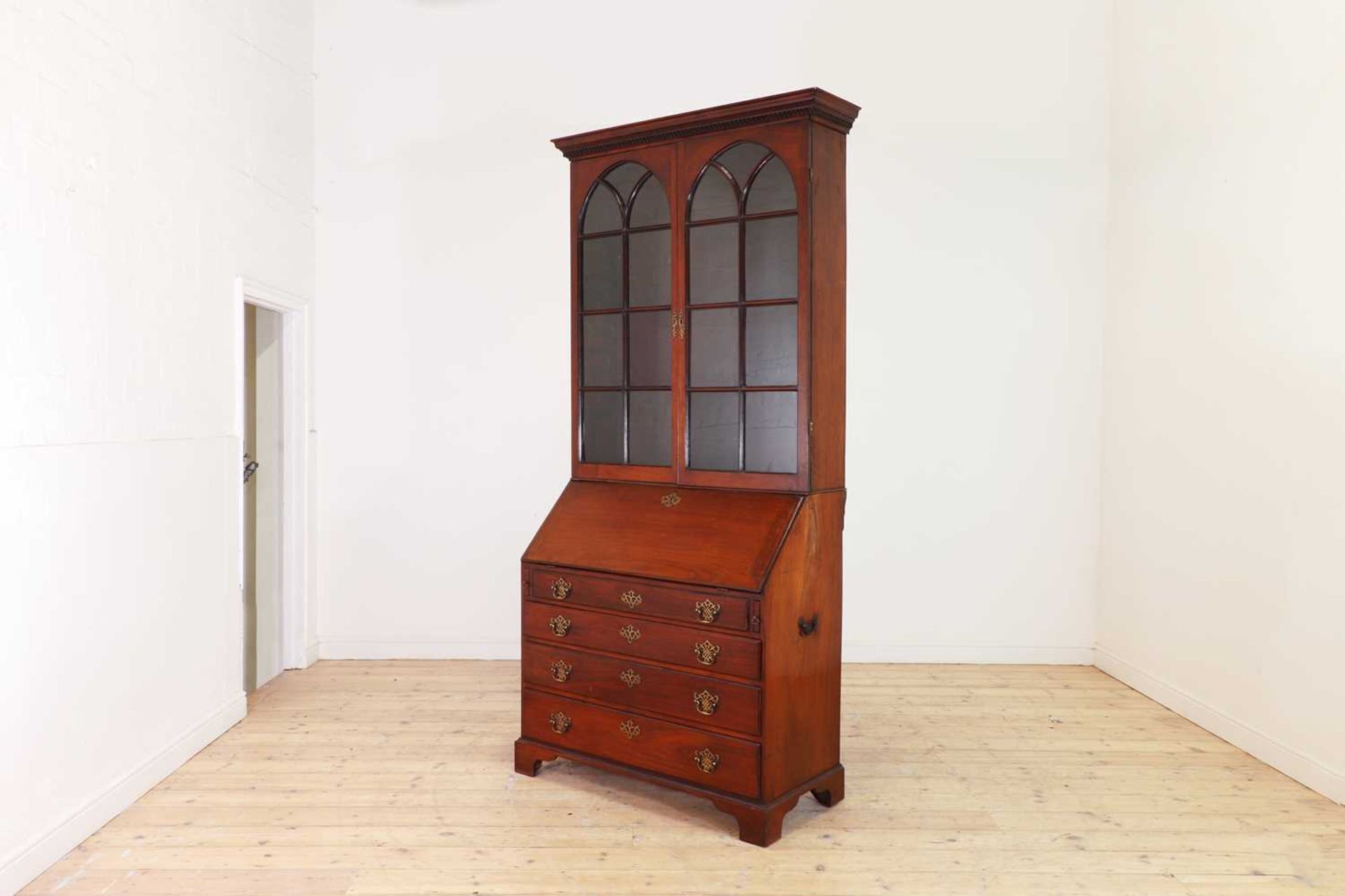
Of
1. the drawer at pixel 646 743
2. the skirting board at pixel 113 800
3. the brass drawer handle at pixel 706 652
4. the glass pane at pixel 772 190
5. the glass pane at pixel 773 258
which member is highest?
the glass pane at pixel 772 190

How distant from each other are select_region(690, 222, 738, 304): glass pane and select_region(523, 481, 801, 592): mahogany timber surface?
62 centimetres

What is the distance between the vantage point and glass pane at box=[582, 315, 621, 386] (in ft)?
10.9

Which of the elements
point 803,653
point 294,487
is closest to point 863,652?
point 803,653

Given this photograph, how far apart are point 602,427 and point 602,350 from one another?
10.4 inches

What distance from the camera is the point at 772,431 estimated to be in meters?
2.97

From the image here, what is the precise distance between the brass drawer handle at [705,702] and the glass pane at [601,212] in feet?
5.07

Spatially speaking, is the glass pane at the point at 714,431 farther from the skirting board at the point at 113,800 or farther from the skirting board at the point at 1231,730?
the skirting board at the point at 1231,730

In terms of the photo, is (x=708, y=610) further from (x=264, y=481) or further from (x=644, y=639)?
(x=264, y=481)

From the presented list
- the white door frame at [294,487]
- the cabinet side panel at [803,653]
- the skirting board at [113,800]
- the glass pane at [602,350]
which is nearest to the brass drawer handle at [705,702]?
the cabinet side panel at [803,653]

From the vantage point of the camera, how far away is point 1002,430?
4.69 m

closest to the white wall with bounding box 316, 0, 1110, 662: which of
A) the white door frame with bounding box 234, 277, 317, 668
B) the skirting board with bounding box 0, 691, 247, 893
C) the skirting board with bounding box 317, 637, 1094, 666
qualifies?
the skirting board with bounding box 317, 637, 1094, 666

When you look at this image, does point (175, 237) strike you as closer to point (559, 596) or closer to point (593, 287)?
point (593, 287)

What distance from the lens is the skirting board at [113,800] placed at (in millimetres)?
2486

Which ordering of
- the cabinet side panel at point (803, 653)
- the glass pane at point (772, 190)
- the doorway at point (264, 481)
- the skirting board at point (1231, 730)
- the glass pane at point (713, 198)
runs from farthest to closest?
the doorway at point (264, 481) < the skirting board at point (1231, 730) < the glass pane at point (713, 198) < the glass pane at point (772, 190) < the cabinet side panel at point (803, 653)
